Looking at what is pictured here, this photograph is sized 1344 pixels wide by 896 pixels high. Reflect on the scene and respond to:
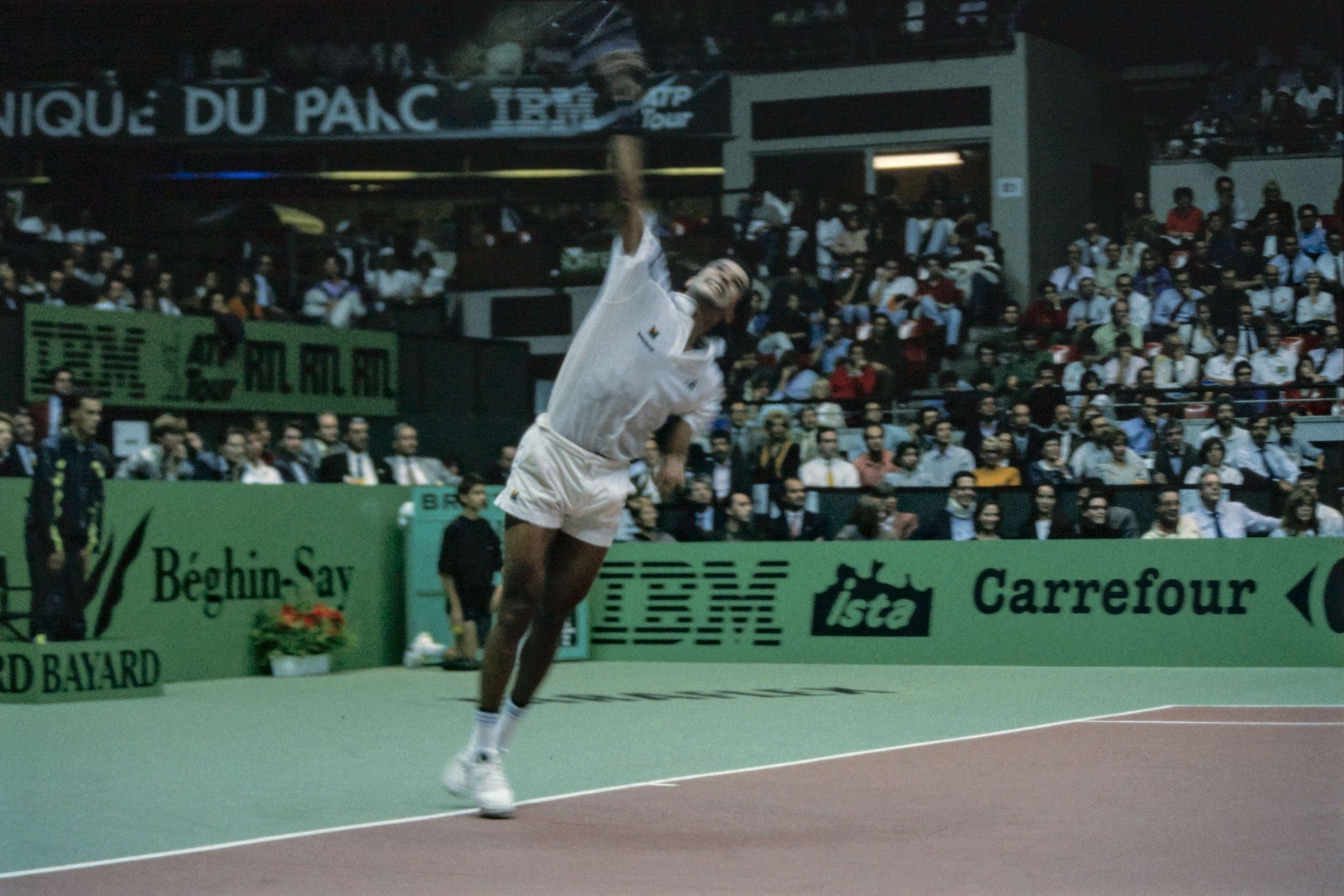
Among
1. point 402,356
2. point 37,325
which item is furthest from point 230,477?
point 402,356

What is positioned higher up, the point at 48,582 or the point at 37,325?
the point at 37,325

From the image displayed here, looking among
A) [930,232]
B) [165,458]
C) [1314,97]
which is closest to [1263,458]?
[930,232]

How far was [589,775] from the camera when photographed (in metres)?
8.40

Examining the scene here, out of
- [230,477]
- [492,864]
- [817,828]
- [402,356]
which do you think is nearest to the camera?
[492,864]

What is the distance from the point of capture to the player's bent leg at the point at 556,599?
743cm

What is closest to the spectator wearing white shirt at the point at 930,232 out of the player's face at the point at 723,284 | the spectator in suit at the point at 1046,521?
the spectator in suit at the point at 1046,521

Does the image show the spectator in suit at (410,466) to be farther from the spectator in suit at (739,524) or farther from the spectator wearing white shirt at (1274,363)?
Answer: the spectator wearing white shirt at (1274,363)

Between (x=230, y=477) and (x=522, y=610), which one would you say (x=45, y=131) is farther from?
(x=522, y=610)

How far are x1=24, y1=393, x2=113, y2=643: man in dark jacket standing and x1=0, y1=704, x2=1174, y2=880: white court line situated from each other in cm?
637

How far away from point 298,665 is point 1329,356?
37.3 feet

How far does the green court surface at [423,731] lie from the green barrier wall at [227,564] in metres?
0.43

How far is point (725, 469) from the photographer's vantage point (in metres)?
18.3

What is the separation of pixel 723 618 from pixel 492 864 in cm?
1095

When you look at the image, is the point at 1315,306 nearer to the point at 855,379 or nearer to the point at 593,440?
the point at 855,379
